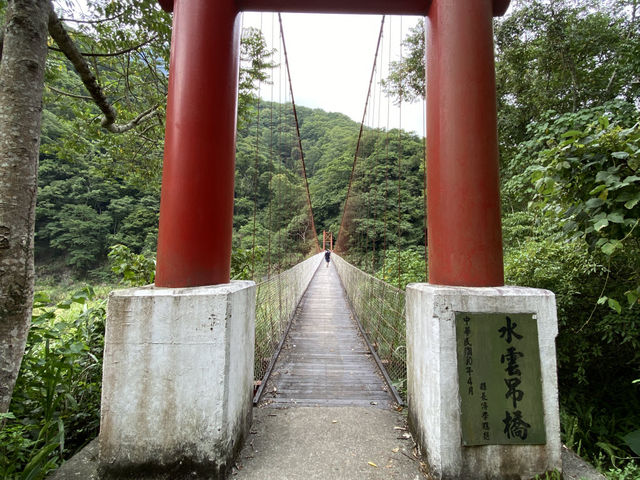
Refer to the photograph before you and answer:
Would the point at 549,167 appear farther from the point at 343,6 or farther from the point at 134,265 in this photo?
the point at 134,265

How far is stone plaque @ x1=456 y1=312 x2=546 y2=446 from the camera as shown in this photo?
1183 mm

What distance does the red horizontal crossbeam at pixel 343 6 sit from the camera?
1.61 meters

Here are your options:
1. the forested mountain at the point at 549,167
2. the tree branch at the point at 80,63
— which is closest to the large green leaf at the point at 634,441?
the forested mountain at the point at 549,167

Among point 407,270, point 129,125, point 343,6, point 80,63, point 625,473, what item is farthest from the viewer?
point 407,270

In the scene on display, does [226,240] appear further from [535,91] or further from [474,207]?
[535,91]

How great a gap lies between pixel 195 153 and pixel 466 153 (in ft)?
3.96

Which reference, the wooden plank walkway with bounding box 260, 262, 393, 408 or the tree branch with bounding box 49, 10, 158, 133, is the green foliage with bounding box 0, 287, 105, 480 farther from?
the tree branch with bounding box 49, 10, 158, 133

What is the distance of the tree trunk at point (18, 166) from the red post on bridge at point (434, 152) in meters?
0.50

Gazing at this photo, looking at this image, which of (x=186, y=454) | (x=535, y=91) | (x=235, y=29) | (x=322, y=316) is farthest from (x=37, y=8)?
(x=535, y=91)

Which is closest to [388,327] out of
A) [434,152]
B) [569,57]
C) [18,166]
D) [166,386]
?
[434,152]

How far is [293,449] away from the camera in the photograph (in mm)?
1416

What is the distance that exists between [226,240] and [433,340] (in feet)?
3.34

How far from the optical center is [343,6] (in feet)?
5.65

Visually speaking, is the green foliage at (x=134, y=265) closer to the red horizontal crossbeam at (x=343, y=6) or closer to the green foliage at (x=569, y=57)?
the red horizontal crossbeam at (x=343, y=6)
